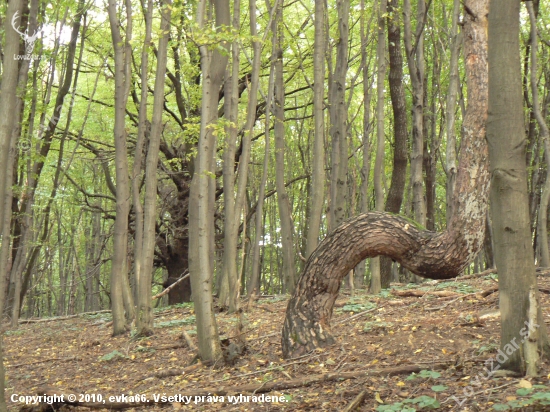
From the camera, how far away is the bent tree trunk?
4.61 meters

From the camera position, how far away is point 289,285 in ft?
37.2

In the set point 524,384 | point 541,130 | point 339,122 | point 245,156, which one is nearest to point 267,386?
point 524,384

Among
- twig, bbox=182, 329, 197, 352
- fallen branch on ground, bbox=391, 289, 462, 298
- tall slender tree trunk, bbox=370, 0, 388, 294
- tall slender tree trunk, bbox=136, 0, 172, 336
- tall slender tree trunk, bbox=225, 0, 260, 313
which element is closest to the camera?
twig, bbox=182, 329, 197, 352

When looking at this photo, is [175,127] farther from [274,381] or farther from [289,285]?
[274,381]

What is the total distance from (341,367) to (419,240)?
1.52 m

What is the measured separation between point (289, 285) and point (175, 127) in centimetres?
1051

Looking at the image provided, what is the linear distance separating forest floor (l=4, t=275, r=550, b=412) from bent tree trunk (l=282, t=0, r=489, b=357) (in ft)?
1.51

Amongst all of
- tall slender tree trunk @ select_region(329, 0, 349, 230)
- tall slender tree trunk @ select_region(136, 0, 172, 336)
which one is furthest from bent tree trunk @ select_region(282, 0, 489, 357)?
Answer: tall slender tree trunk @ select_region(329, 0, 349, 230)

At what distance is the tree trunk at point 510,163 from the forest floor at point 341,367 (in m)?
0.62

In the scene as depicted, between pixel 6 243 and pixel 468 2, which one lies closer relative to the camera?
pixel 468 2

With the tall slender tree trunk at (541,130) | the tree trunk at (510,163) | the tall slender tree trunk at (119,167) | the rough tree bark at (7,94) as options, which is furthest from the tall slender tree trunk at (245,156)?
the tall slender tree trunk at (541,130)

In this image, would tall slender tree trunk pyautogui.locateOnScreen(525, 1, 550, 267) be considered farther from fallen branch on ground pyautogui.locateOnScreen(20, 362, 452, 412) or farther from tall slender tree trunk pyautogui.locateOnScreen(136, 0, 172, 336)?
fallen branch on ground pyautogui.locateOnScreen(20, 362, 452, 412)

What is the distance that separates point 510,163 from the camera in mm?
3793

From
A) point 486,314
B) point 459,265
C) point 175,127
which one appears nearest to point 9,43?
point 459,265
